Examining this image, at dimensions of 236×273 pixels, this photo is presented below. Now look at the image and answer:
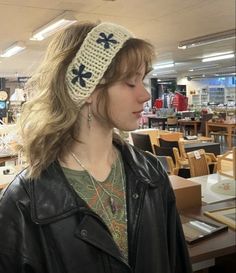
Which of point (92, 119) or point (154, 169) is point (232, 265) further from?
point (92, 119)

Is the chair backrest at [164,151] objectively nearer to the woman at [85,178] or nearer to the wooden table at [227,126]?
the woman at [85,178]

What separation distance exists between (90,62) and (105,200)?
1.29 ft

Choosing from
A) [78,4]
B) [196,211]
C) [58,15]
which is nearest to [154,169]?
[196,211]

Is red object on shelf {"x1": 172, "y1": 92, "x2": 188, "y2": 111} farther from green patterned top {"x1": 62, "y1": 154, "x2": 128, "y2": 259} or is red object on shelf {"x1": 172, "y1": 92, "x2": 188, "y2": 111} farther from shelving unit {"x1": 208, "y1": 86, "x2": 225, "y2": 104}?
green patterned top {"x1": 62, "y1": 154, "x2": 128, "y2": 259}

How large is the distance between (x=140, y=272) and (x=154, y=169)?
31 centimetres

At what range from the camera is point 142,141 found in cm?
571

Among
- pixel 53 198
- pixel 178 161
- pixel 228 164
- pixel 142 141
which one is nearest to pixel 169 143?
pixel 178 161

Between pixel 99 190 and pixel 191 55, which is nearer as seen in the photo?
pixel 99 190

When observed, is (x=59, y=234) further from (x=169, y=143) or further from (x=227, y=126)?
(x=227, y=126)

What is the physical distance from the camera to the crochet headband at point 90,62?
97cm

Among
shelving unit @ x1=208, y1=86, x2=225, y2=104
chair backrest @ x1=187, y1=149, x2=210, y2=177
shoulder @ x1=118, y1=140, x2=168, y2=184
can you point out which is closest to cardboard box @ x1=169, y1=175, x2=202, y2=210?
shoulder @ x1=118, y1=140, x2=168, y2=184

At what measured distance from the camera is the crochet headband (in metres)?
0.97

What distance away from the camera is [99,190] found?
1037mm

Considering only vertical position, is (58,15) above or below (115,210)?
above
